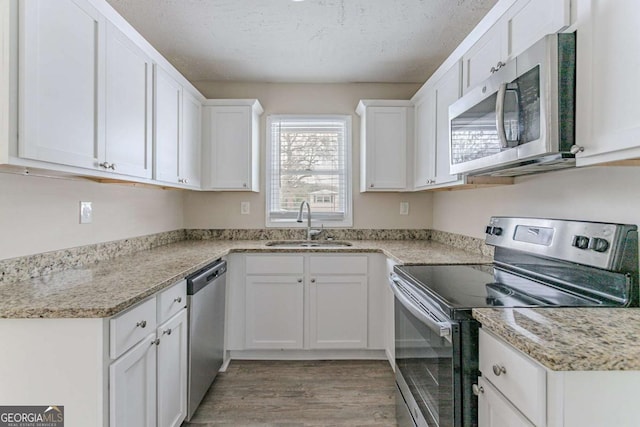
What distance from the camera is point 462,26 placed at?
7.38 ft

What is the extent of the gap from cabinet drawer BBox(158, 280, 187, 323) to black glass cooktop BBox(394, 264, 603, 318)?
1134mm

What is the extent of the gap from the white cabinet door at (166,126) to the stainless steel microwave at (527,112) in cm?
179

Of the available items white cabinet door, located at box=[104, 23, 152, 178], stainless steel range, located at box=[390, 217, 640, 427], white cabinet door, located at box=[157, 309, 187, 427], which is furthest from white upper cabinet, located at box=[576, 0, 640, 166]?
white cabinet door, located at box=[104, 23, 152, 178]

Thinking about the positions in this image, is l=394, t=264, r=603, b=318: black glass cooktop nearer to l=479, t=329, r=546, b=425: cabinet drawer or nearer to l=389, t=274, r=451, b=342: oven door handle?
l=389, t=274, r=451, b=342: oven door handle

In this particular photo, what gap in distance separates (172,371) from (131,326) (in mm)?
532

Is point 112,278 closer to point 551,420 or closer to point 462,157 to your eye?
point 551,420

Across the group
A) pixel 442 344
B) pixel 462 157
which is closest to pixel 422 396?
pixel 442 344

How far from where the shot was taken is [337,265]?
262 cm

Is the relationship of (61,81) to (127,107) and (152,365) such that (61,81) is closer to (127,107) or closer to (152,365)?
(127,107)

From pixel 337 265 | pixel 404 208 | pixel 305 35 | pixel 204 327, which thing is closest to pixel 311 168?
pixel 404 208

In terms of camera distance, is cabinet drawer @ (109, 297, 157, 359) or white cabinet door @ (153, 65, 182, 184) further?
white cabinet door @ (153, 65, 182, 184)

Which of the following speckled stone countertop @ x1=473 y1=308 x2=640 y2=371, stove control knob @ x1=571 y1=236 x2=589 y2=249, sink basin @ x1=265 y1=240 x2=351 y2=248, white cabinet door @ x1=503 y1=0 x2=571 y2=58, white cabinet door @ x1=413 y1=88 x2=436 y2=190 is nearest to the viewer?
speckled stone countertop @ x1=473 y1=308 x2=640 y2=371

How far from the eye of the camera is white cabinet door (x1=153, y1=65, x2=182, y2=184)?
210cm

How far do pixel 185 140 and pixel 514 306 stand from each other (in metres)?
2.38
